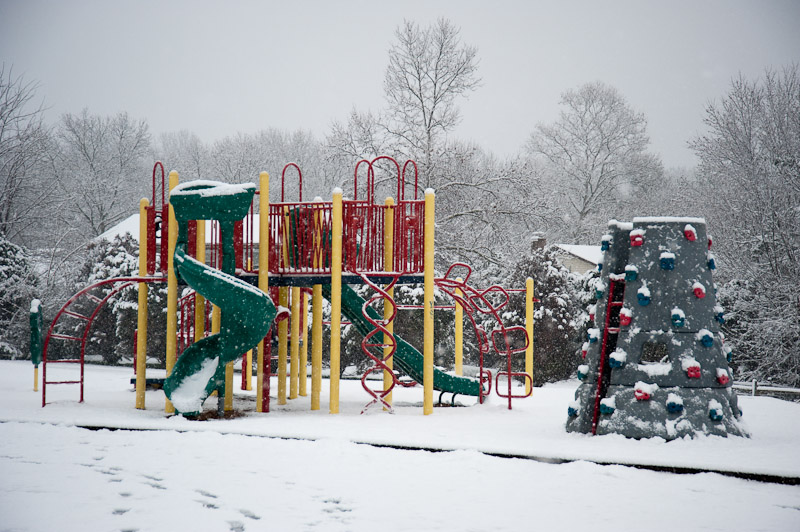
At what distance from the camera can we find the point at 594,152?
32.4 m

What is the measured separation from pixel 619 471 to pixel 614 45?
458ft

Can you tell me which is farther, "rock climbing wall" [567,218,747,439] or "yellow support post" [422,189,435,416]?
"yellow support post" [422,189,435,416]

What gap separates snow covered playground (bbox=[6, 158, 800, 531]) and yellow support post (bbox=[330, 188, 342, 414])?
0.03 metres

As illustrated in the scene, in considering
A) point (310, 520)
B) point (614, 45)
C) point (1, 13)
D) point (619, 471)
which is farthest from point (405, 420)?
point (614, 45)

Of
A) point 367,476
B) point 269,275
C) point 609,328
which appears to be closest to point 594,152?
point 269,275

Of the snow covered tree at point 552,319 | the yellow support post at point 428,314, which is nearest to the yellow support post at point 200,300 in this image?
the yellow support post at point 428,314

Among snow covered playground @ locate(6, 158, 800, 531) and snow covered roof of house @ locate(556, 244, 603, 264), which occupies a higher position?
snow covered roof of house @ locate(556, 244, 603, 264)

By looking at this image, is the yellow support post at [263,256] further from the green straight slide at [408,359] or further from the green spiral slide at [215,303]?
the green straight slide at [408,359]

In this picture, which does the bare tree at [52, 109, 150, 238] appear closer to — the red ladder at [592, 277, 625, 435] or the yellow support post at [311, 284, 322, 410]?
the yellow support post at [311, 284, 322, 410]

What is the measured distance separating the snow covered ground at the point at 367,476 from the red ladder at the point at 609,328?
0.47 meters

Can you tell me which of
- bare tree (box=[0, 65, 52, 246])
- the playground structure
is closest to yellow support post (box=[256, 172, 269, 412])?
the playground structure

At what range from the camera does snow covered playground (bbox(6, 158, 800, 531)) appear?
510 cm

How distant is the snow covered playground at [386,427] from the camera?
5.10 m

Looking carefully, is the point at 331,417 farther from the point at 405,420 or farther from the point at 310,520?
the point at 310,520
